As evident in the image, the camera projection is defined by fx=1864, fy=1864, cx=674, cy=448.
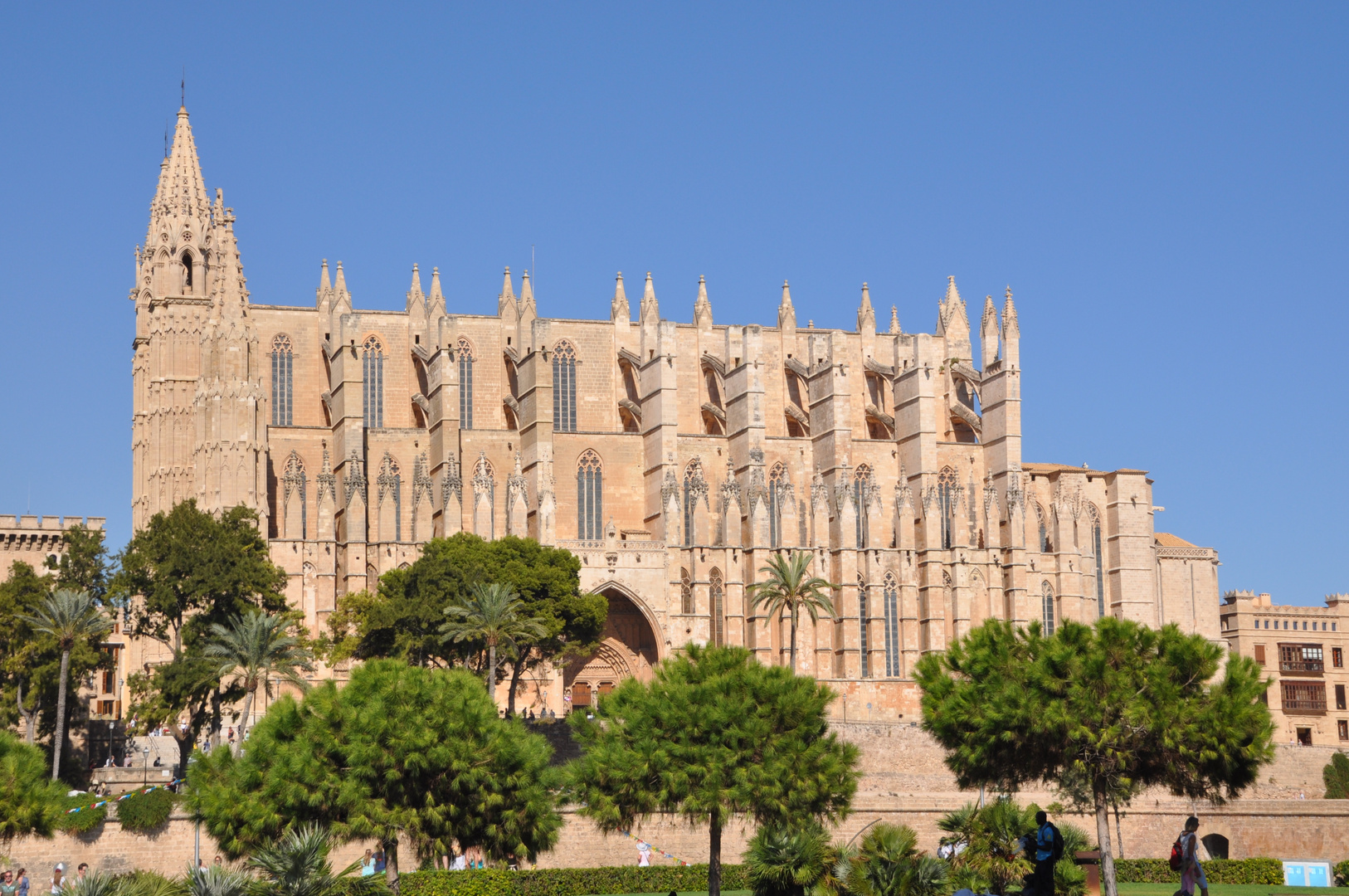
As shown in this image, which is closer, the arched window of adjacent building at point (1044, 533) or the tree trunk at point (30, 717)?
the tree trunk at point (30, 717)

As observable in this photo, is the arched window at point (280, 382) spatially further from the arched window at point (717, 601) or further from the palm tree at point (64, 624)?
the palm tree at point (64, 624)

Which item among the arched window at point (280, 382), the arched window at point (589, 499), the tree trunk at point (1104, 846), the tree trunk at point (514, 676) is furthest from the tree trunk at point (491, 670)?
the tree trunk at point (1104, 846)

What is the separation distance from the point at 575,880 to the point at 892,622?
3340 centimetres

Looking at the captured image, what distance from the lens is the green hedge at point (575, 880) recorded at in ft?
124

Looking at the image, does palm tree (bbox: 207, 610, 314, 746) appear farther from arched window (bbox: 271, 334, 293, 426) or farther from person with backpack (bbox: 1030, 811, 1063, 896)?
person with backpack (bbox: 1030, 811, 1063, 896)

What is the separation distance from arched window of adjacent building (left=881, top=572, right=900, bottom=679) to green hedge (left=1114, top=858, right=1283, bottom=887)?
28.0m

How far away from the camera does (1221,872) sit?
147 ft

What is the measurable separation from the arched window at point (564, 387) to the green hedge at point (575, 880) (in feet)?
108

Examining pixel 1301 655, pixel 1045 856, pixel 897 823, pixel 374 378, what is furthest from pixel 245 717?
pixel 1301 655

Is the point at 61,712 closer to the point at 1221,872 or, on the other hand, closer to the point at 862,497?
the point at 1221,872

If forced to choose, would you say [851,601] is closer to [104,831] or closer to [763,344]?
[763,344]

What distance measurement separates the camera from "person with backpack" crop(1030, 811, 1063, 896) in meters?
20.6

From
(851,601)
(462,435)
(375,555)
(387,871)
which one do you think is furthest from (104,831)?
(851,601)

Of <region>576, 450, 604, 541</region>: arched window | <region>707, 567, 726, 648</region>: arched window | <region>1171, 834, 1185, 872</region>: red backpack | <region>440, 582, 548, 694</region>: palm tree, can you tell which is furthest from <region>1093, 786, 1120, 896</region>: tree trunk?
<region>576, 450, 604, 541</region>: arched window
